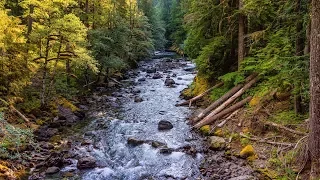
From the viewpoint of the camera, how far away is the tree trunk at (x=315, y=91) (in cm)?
729

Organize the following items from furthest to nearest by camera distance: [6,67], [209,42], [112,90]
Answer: [112,90] < [209,42] < [6,67]

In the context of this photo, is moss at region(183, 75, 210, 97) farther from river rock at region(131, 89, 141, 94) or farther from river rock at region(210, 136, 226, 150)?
river rock at region(210, 136, 226, 150)

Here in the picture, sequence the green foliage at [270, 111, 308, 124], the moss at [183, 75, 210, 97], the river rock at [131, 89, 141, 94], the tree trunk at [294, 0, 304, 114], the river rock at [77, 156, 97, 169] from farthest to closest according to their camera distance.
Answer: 1. the river rock at [131, 89, 141, 94]
2. the moss at [183, 75, 210, 97]
3. the river rock at [77, 156, 97, 169]
4. the green foliage at [270, 111, 308, 124]
5. the tree trunk at [294, 0, 304, 114]

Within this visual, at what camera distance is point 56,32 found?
55.5 feet

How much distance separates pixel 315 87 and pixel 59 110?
587 inches

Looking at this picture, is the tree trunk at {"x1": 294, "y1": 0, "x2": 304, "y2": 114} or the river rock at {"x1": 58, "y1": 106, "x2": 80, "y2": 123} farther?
the river rock at {"x1": 58, "y1": 106, "x2": 80, "y2": 123}

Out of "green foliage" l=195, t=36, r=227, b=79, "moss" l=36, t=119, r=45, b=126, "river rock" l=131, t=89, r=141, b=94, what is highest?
"green foliage" l=195, t=36, r=227, b=79

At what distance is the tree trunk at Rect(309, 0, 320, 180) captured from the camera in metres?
7.29

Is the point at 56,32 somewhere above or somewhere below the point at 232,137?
above

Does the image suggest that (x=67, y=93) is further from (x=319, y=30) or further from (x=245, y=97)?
(x=319, y=30)

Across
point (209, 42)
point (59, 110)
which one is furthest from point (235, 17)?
point (59, 110)

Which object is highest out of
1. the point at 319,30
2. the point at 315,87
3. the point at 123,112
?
the point at 319,30

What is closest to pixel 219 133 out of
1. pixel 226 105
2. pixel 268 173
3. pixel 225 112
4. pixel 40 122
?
pixel 225 112

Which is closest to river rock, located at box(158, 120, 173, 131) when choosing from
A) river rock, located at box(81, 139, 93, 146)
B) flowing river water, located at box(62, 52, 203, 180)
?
flowing river water, located at box(62, 52, 203, 180)
